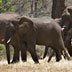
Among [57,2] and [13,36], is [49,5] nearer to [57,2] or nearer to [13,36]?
[57,2]

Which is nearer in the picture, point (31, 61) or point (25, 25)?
point (25, 25)

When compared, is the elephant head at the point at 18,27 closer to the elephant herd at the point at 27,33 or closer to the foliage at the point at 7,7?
the elephant herd at the point at 27,33

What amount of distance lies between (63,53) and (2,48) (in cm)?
504

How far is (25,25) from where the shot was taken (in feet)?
35.8

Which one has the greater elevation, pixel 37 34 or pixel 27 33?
pixel 27 33

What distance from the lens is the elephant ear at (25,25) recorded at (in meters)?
10.8

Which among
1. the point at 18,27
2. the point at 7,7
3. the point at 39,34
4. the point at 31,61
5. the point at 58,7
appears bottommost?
the point at 7,7

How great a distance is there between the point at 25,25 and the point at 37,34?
1.58 ft

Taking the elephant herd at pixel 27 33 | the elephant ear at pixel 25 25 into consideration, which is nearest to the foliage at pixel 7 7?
the elephant herd at pixel 27 33

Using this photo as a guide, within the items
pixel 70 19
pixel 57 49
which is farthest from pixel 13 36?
pixel 70 19

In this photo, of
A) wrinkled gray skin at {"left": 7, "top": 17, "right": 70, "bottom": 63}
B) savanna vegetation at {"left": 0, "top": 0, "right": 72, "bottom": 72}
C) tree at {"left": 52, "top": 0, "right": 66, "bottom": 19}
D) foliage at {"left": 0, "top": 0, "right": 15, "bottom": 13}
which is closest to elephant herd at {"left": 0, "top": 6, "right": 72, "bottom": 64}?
wrinkled gray skin at {"left": 7, "top": 17, "right": 70, "bottom": 63}

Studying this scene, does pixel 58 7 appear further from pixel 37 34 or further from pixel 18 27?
pixel 18 27

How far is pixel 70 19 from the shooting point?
45.0 ft

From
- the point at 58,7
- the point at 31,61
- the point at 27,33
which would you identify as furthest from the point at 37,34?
the point at 58,7
